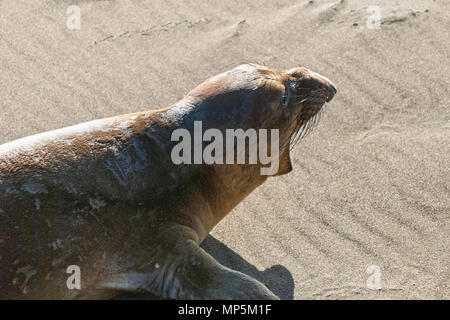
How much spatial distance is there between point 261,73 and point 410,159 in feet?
5.30

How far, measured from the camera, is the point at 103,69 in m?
7.09

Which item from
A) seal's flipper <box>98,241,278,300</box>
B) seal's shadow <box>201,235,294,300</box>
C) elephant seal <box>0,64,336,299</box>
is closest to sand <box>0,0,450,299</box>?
seal's shadow <box>201,235,294,300</box>

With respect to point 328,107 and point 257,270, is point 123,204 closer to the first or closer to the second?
point 257,270

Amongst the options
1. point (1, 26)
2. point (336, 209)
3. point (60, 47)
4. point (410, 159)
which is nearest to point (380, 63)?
point (410, 159)

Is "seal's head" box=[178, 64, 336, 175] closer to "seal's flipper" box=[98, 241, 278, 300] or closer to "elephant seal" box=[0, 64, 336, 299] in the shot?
"elephant seal" box=[0, 64, 336, 299]

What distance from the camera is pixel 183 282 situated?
4.09 metres

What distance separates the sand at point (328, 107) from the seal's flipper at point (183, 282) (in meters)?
0.55

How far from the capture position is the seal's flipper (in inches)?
160

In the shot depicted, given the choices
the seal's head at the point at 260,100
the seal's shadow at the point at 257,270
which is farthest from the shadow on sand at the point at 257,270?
the seal's head at the point at 260,100

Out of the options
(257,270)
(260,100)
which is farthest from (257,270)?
(260,100)

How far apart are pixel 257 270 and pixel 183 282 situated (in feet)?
2.78

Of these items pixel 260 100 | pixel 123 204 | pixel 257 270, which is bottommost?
pixel 257 270

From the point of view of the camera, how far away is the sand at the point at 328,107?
485 centimetres

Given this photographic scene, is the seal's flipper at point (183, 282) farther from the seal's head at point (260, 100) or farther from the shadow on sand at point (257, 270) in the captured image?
the seal's head at point (260, 100)
